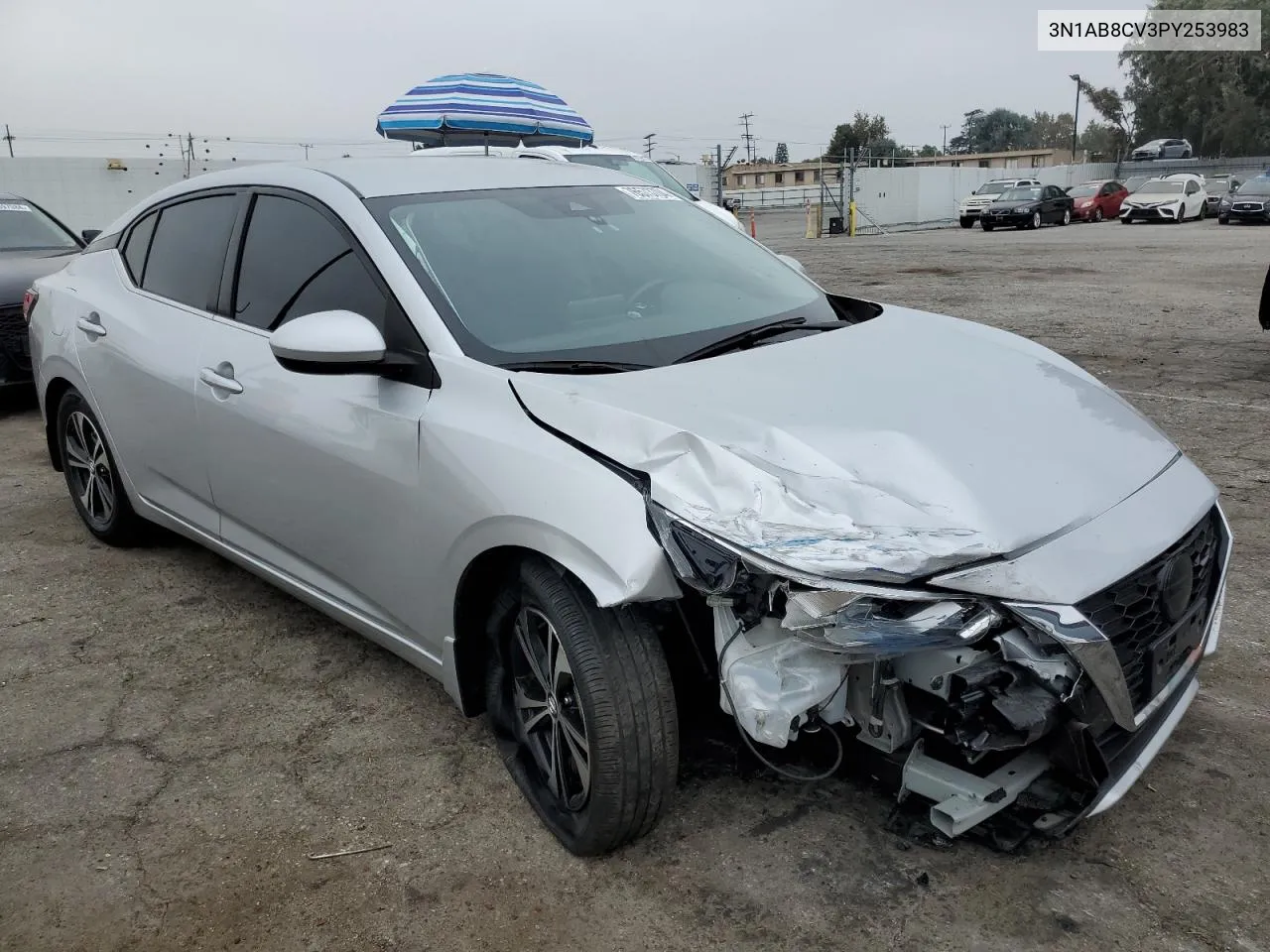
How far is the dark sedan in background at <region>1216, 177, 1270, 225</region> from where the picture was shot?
1094 inches

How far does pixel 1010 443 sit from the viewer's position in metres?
→ 2.46

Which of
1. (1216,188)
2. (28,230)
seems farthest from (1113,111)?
(28,230)

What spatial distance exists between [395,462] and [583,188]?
133 cm

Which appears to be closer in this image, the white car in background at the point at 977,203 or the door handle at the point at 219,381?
the door handle at the point at 219,381

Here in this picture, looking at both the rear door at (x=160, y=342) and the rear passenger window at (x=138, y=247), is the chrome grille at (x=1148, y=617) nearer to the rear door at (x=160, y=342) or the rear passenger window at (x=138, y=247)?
the rear door at (x=160, y=342)

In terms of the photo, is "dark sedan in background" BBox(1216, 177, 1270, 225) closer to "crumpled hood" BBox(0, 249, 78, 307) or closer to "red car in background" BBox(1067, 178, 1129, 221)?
"red car in background" BBox(1067, 178, 1129, 221)

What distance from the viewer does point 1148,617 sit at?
2270 millimetres

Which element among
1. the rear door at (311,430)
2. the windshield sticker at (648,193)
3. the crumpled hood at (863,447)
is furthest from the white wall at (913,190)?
the crumpled hood at (863,447)

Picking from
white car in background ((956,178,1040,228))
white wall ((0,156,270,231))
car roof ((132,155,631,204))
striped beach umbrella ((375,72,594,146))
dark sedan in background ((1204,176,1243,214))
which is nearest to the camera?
car roof ((132,155,631,204))

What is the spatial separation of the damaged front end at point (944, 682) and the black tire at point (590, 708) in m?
0.19

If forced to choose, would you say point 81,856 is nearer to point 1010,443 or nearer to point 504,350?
point 504,350

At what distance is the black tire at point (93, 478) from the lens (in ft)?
14.7

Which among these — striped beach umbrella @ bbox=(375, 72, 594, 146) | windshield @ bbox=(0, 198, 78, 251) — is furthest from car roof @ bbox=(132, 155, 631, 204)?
striped beach umbrella @ bbox=(375, 72, 594, 146)

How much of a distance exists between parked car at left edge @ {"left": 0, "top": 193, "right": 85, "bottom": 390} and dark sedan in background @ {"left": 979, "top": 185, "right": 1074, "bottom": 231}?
26.5m
